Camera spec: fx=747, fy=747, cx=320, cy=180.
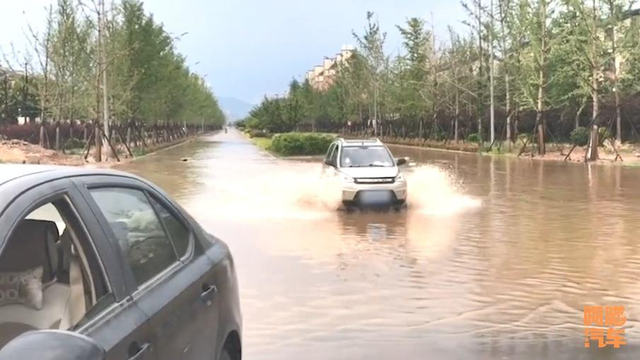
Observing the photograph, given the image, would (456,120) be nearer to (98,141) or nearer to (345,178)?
(98,141)

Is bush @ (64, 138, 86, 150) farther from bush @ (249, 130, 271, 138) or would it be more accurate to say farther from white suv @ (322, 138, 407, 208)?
white suv @ (322, 138, 407, 208)

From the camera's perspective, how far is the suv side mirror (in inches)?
66.5

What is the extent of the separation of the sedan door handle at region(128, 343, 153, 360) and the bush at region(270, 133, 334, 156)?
33463 mm

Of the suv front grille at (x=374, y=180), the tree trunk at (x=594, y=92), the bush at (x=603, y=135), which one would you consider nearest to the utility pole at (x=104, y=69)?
the suv front grille at (x=374, y=180)

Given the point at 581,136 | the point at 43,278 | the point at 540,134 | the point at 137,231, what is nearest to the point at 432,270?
the point at 137,231

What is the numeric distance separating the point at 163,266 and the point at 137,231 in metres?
0.18

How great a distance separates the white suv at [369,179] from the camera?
47.4ft

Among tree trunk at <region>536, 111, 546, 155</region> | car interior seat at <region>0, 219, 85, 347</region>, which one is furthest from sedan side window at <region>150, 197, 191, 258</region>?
tree trunk at <region>536, 111, 546, 155</region>

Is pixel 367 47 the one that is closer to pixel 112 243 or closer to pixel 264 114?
pixel 264 114

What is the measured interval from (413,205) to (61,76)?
25.2 metres

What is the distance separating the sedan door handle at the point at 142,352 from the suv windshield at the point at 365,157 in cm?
1292

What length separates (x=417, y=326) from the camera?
20.8 feet

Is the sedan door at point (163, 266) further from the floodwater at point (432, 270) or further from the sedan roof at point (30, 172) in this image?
the floodwater at point (432, 270)

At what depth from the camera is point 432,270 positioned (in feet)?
28.6
